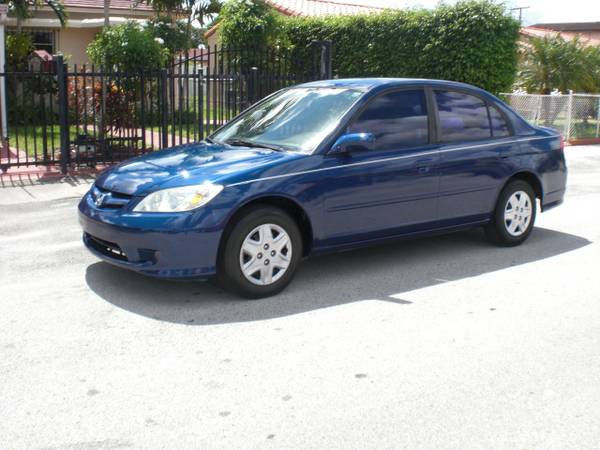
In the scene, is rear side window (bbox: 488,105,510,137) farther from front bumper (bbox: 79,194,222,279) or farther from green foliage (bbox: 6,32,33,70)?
green foliage (bbox: 6,32,33,70)

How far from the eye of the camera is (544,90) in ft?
74.6

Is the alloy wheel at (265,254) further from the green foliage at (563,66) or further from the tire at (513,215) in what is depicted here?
the green foliage at (563,66)

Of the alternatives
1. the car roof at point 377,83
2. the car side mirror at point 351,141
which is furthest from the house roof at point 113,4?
the car side mirror at point 351,141

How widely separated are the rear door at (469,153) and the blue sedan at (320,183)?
13 millimetres

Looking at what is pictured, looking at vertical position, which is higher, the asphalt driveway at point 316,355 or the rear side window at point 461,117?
the rear side window at point 461,117

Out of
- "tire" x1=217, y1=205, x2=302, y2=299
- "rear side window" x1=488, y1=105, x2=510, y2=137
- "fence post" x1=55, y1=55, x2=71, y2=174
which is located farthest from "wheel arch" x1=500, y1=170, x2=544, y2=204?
"fence post" x1=55, y1=55, x2=71, y2=174

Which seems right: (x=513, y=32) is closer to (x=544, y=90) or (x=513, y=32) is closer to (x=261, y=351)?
(x=544, y=90)

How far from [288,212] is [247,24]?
565 inches

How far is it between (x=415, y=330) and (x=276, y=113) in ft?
8.32

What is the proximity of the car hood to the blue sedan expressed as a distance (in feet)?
0.05

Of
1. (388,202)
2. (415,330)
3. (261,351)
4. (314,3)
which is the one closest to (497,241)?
(388,202)

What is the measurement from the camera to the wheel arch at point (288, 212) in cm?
545

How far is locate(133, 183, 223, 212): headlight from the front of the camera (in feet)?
17.5

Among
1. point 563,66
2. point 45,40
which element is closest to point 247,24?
point 45,40
